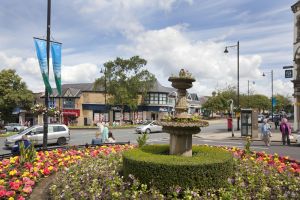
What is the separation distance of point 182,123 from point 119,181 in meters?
2.04

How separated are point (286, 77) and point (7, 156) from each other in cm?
2746

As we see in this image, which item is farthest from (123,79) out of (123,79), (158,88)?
(158,88)

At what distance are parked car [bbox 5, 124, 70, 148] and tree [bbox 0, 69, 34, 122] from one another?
29667mm

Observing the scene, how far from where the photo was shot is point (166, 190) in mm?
7145

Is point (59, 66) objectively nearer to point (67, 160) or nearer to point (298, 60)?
point (67, 160)

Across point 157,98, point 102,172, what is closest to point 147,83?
point 157,98

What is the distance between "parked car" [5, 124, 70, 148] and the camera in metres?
21.6

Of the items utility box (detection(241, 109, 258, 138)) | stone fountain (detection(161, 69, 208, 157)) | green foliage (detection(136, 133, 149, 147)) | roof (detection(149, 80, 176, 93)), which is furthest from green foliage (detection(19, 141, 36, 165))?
roof (detection(149, 80, 176, 93))

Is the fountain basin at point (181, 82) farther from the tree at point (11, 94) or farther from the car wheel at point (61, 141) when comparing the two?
the tree at point (11, 94)

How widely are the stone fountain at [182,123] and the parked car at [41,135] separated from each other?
594 inches

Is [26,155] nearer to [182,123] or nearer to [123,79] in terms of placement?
[182,123]

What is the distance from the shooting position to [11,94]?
49625 mm

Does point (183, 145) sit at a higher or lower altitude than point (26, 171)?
higher

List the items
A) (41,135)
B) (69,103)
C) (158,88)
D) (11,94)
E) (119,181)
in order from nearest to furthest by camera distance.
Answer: (119,181)
(41,135)
(11,94)
(69,103)
(158,88)
